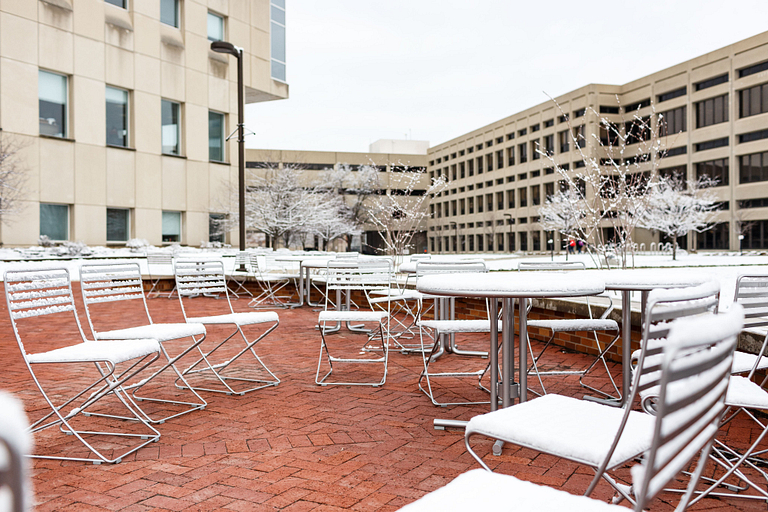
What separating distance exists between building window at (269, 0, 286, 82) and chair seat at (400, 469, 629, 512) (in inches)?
1058

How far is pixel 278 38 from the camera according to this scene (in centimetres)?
2697

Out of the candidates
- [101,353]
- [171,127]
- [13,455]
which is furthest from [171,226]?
[13,455]

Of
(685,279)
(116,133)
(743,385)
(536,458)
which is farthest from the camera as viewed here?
(116,133)

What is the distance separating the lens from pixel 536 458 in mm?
3252

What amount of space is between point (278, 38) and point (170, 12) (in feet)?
20.1

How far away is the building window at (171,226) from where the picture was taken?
71.8 ft

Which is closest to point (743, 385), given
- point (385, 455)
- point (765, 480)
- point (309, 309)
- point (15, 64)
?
point (765, 480)

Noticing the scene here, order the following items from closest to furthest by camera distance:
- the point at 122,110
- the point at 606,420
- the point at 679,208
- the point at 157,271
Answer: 1. the point at 606,420
2. the point at 157,271
3. the point at 122,110
4. the point at 679,208

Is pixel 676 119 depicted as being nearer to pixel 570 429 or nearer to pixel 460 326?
pixel 460 326

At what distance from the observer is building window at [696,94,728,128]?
43875 mm

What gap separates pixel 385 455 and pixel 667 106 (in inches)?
2050

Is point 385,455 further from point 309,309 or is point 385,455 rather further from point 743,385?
point 309,309

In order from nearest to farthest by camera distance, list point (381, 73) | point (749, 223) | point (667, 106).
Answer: point (749, 223)
point (667, 106)
point (381, 73)

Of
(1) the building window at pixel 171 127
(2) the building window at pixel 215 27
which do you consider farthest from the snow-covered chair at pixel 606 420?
(2) the building window at pixel 215 27
